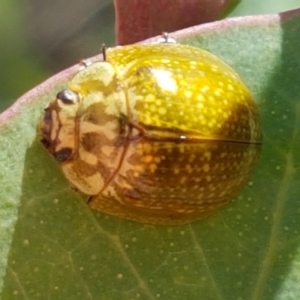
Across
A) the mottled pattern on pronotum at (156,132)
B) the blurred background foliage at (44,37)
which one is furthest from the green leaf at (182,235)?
the blurred background foliage at (44,37)

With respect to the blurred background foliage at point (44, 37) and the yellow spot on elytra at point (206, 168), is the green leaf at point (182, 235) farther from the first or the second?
the blurred background foliage at point (44, 37)

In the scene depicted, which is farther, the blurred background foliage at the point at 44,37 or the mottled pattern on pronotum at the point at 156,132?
the blurred background foliage at the point at 44,37

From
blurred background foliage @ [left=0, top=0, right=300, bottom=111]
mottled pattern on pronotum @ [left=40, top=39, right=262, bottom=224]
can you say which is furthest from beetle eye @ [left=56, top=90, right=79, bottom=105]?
blurred background foliage @ [left=0, top=0, right=300, bottom=111]

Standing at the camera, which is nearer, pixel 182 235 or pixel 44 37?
pixel 182 235

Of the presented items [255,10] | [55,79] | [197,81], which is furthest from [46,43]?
[197,81]

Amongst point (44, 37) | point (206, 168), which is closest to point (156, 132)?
point (206, 168)

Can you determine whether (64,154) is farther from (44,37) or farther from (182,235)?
(44,37)
